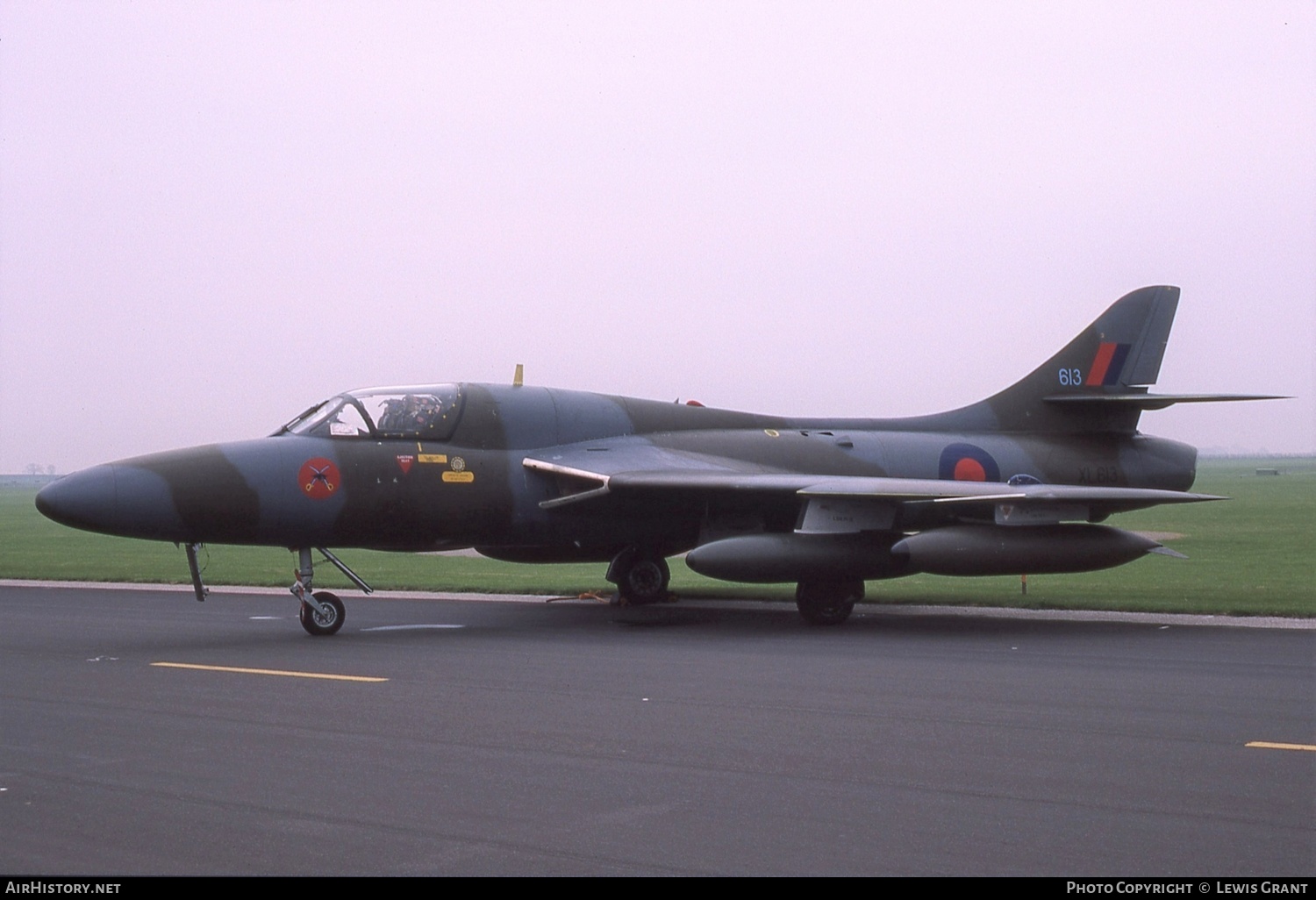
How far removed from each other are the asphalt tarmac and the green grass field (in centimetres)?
414

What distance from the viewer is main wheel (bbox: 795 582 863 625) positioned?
1597cm

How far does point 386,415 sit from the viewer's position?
15.6 meters

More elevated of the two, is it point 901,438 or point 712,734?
point 901,438

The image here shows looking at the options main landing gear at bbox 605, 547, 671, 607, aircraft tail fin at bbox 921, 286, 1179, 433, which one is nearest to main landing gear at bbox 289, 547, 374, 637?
main landing gear at bbox 605, 547, 671, 607

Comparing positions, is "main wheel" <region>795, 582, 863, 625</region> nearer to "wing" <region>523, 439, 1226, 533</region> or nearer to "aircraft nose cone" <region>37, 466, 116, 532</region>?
"wing" <region>523, 439, 1226, 533</region>

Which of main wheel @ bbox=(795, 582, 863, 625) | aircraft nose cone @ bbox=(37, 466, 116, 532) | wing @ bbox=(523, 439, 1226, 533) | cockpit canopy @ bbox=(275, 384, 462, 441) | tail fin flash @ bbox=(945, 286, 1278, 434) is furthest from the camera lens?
tail fin flash @ bbox=(945, 286, 1278, 434)

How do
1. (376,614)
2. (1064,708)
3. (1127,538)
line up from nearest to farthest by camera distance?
(1064,708) < (1127,538) < (376,614)

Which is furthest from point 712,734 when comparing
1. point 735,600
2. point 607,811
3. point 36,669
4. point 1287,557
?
point 1287,557

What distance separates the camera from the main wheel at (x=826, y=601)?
16.0 m

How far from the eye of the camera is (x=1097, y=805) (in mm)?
6441

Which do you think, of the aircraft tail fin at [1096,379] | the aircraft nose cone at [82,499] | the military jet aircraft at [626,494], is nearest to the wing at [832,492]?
the military jet aircraft at [626,494]

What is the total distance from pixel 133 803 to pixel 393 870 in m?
1.95

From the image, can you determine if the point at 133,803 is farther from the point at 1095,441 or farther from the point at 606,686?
the point at 1095,441

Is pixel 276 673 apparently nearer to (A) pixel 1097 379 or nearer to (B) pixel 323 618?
(B) pixel 323 618
